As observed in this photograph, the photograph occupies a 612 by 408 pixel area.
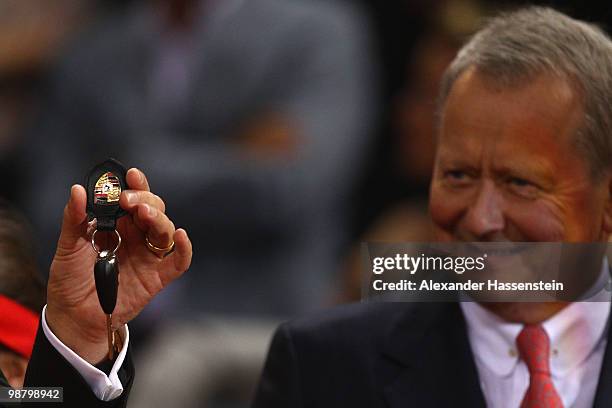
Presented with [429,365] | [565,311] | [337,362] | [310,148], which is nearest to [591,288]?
[565,311]

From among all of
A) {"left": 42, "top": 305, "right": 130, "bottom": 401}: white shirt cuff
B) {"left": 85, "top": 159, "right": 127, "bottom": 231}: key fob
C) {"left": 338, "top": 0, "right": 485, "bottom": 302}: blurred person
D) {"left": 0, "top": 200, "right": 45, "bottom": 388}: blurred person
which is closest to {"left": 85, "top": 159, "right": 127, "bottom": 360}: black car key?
{"left": 85, "top": 159, "right": 127, "bottom": 231}: key fob

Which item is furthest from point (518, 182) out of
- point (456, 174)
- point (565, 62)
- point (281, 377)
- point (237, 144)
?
point (237, 144)

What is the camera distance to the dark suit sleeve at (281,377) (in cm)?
249

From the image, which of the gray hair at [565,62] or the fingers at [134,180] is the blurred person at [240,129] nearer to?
the gray hair at [565,62]

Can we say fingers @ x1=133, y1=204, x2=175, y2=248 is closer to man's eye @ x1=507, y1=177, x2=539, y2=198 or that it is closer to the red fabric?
the red fabric

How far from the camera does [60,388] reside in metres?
2.05

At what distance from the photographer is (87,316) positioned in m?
2.07

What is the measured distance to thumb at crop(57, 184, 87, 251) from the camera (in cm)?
192

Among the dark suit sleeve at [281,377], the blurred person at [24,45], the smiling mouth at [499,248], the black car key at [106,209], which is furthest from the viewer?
the blurred person at [24,45]

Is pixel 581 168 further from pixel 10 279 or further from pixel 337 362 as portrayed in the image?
pixel 10 279

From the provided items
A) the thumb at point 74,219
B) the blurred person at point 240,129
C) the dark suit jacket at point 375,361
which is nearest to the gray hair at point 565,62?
the dark suit jacket at point 375,361

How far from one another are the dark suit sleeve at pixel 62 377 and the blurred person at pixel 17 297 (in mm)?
242

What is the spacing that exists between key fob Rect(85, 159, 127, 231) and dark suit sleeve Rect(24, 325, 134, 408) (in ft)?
0.83

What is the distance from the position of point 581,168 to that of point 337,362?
0.56m
